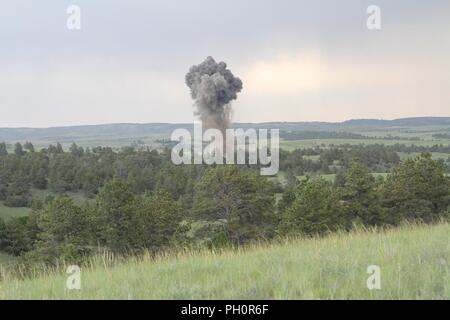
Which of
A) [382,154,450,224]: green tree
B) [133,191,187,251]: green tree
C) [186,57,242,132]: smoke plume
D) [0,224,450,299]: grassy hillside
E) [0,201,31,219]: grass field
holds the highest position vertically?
[186,57,242,132]: smoke plume

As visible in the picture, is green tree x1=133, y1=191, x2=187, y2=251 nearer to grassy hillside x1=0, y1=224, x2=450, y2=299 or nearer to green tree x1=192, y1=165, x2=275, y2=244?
green tree x1=192, y1=165, x2=275, y2=244

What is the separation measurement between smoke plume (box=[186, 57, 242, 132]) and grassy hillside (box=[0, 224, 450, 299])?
225 ft

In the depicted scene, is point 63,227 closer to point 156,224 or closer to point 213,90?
point 156,224

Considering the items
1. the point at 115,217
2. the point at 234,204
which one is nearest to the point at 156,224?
the point at 115,217

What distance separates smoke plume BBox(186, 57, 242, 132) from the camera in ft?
251

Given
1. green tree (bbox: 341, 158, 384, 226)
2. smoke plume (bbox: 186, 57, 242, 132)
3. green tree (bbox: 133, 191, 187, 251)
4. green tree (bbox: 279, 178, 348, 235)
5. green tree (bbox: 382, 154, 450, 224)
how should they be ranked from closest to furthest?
1. green tree (bbox: 279, 178, 348, 235)
2. green tree (bbox: 133, 191, 187, 251)
3. green tree (bbox: 341, 158, 384, 226)
4. green tree (bbox: 382, 154, 450, 224)
5. smoke plume (bbox: 186, 57, 242, 132)

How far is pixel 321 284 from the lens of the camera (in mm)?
5270

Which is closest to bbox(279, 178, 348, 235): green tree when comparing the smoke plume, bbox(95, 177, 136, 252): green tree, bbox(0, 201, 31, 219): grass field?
bbox(95, 177, 136, 252): green tree

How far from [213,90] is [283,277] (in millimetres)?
72359

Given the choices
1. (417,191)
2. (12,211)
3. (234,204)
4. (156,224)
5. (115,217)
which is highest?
(417,191)

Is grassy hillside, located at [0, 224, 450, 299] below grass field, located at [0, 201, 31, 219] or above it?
above

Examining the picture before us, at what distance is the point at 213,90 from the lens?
77000 mm
